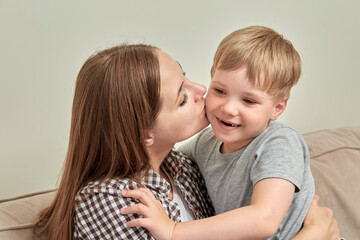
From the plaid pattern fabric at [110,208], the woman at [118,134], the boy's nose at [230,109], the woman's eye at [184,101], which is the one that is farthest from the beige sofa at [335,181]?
the boy's nose at [230,109]

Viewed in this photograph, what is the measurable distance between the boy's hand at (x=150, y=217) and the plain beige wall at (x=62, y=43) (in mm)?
730

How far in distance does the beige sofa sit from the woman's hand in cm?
33

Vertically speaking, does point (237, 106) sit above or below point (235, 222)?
above

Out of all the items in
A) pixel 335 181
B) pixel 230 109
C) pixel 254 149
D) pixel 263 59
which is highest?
pixel 263 59

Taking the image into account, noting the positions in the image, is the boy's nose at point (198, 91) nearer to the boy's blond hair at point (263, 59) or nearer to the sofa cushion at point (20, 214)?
the boy's blond hair at point (263, 59)

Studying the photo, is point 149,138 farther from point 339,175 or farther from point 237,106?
point 339,175

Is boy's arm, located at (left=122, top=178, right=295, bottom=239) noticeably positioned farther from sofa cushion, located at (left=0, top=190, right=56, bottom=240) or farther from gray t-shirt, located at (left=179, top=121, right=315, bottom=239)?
sofa cushion, located at (left=0, top=190, right=56, bottom=240)

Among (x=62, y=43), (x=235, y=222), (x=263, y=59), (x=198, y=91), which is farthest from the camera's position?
(x=62, y=43)

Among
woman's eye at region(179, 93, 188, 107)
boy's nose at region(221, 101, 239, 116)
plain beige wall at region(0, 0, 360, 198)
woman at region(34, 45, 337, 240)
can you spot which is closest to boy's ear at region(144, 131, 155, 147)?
woman at region(34, 45, 337, 240)

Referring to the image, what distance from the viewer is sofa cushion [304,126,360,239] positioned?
193 cm

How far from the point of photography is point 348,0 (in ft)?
9.05

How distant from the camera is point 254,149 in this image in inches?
57.6

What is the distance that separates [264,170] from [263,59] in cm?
33

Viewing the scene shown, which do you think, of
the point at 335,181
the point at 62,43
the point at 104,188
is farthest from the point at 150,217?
the point at 335,181
